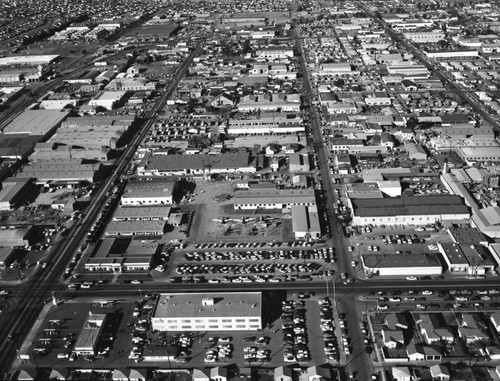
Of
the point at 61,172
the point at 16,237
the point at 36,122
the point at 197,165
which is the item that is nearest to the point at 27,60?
the point at 36,122

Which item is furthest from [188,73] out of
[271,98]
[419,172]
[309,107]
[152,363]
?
[152,363]

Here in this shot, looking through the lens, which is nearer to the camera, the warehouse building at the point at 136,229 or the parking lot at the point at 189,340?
the parking lot at the point at 189,340

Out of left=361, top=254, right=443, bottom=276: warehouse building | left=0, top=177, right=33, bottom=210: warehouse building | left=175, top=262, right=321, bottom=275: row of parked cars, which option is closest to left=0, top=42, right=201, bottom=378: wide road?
left=0, top=177, right=33, bottom=210: warehouse building

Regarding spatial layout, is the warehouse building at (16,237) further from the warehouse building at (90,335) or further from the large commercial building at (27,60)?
the large commercial building at (27,60)

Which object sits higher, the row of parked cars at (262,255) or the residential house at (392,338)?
the residential house at (392,338)

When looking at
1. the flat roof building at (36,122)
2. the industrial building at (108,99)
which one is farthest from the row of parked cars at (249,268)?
the industrial building at (108,99)

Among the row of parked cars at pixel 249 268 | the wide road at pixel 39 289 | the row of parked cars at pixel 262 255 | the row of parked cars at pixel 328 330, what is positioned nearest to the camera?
the row of parked cars at pixel 328 330
